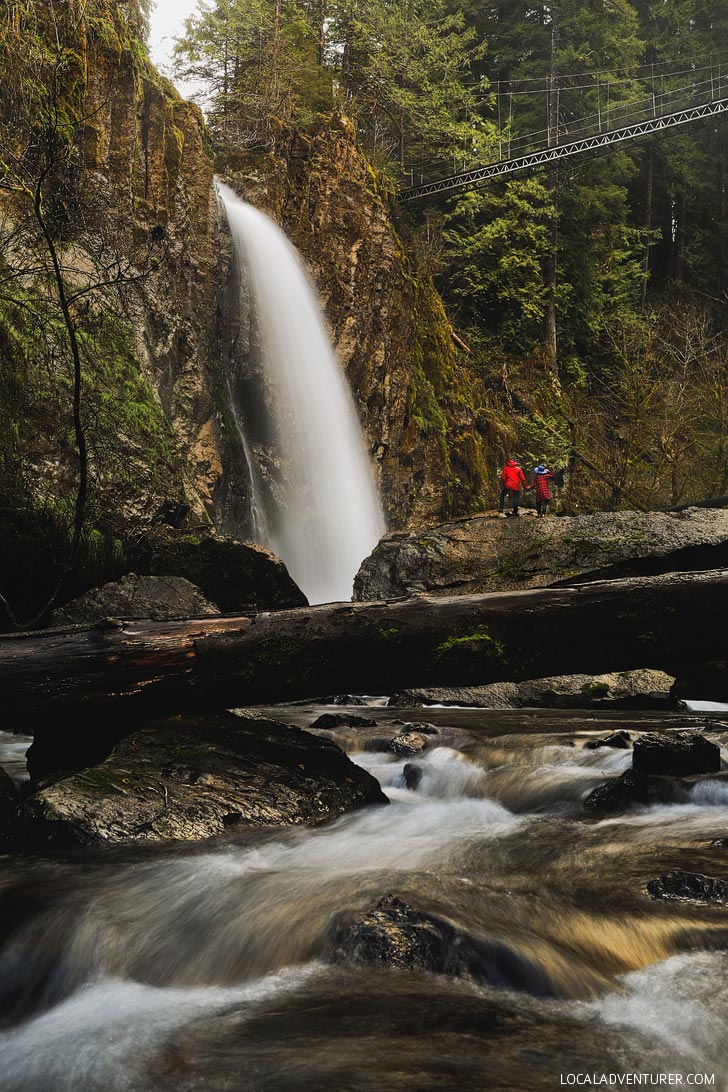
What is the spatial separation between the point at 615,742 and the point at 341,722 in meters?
2.73

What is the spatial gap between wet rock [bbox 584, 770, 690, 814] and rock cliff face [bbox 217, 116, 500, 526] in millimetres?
19298

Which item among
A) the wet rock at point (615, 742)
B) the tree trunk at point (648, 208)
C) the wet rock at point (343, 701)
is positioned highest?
the tree trunk at point (648, 208)

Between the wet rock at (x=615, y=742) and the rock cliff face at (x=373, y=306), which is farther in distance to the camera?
the rock cliff face at (x=373, y=306)

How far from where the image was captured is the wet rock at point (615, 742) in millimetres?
7059

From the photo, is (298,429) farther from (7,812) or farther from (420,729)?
(7,812)

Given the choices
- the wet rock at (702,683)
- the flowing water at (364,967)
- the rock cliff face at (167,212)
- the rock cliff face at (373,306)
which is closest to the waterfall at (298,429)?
the rock cliff face at (373,306)

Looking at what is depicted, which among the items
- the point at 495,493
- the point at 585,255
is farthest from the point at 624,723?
the point at 585,255

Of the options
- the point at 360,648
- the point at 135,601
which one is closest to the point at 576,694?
the point at 360,648

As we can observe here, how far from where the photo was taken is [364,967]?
11.6 ft

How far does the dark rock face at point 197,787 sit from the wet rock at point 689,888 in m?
2.32

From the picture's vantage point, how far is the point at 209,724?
21.5 ft

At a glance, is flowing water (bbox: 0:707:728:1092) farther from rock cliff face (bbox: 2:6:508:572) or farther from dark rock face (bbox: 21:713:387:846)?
rock cliff face (bbox: 2:6:508:572)

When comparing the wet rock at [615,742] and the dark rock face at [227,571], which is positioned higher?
the dark rock face at [227,571]

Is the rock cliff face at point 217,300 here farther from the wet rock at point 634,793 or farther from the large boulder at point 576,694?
the wet rock at point 634,793
